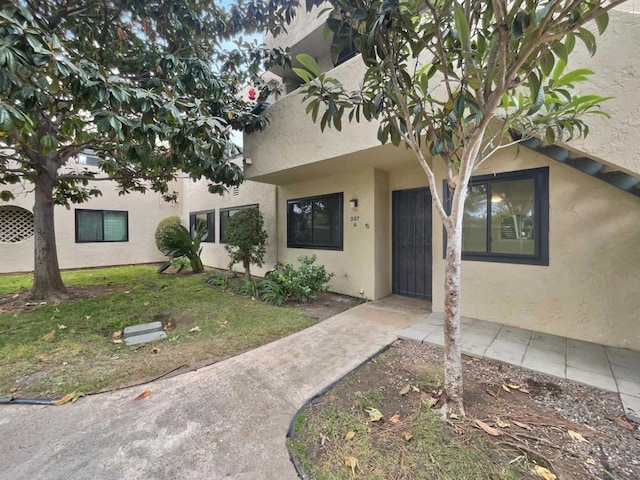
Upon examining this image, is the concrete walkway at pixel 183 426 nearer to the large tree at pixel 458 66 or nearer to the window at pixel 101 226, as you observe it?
the large tree at pixel 458 66

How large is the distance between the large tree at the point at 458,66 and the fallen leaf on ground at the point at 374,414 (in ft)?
1.86

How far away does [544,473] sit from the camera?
165 centimetres

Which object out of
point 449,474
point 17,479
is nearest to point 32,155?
point 17,479

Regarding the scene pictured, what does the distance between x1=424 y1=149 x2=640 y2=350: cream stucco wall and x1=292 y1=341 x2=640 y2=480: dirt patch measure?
1.45 m

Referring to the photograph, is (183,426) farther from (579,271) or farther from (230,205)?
(230,205)

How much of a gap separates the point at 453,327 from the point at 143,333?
164 inches

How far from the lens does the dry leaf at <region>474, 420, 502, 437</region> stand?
6.48 feet

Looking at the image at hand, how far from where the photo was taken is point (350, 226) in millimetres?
6289

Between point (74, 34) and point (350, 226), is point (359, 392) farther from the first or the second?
point (74, 34)

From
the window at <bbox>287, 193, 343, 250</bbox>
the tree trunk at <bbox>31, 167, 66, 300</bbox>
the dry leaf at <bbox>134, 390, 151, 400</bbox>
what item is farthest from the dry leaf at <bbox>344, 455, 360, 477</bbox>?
the tree trunk at <bbox>31, 167, 66, 300</bbox>

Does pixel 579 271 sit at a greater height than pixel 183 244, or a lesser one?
lesser

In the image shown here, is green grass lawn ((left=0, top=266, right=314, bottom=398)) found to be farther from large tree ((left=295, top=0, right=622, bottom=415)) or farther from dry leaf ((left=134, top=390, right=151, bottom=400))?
large tree ((left=295, top=0, right=622, bottom=415))

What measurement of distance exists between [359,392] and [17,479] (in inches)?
94.4

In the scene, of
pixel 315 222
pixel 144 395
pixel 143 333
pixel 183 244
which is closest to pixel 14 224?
pixel 183 244
